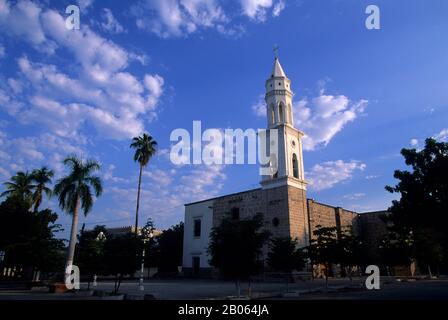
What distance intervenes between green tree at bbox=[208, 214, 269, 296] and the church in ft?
40.2

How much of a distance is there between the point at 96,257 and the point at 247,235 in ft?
30.5

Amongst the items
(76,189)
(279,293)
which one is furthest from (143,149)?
(279,293)

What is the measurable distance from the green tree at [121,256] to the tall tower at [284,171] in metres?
16.1

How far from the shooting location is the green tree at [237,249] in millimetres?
15734

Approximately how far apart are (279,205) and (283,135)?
7.04 metres

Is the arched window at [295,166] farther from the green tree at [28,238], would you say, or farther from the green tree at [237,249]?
the green tree at [28,238]

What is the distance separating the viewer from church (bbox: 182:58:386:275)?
3072 cm

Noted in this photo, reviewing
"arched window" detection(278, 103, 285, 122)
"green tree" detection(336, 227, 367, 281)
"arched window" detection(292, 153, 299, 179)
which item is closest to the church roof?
"arched window" detection(278, 103, 285, 122)

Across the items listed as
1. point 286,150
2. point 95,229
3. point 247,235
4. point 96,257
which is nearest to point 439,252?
point 286,150

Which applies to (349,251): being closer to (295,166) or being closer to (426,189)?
(426,189)

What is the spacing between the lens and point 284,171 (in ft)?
103

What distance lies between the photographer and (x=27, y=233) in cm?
2695
